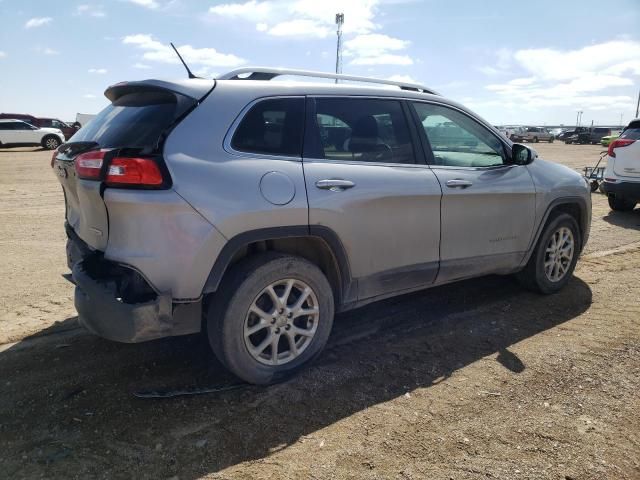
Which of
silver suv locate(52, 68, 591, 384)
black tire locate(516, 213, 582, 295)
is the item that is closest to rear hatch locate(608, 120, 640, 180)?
black tire locate(516, 213, 582, 295)

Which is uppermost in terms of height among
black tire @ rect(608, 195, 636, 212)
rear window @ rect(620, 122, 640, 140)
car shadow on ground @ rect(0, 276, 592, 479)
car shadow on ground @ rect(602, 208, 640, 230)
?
rear window @ rect(620, 122, 640, 140)

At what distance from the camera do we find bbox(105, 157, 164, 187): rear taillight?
2588 mm

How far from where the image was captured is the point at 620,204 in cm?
970

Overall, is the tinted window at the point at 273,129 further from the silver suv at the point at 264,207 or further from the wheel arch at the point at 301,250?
the wheel arch at the point at 301,250

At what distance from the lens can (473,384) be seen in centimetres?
318

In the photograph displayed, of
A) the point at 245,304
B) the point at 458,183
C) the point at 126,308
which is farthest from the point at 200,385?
the point at 458,183

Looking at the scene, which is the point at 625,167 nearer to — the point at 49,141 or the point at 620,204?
the point at 620,204

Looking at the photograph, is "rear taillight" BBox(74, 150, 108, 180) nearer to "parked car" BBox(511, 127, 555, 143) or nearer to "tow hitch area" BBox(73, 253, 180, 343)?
"tow hitch area" BBox(73, 253, 180, 343)

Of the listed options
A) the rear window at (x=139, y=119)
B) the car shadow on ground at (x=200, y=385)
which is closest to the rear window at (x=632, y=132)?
the car shadow on ground at (x=200, y=385)

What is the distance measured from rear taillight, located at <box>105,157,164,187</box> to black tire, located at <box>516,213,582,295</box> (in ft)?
11.5

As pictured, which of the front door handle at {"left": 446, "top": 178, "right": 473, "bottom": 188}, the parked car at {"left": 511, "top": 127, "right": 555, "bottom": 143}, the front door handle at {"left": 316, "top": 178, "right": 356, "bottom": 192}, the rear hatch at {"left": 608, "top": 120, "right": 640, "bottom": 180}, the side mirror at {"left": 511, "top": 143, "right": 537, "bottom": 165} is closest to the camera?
the front door handle at {"left": 316, "top": 178, "right": 356, "bottom": 192}

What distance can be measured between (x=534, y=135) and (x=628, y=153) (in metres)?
50.9

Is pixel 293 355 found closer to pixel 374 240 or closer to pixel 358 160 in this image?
pixel 374 240

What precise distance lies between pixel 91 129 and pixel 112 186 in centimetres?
89
